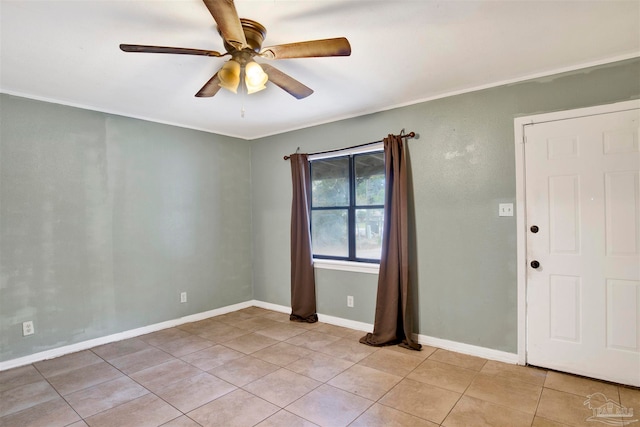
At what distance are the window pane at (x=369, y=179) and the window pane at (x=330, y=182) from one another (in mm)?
169

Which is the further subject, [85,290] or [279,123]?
[279,123]

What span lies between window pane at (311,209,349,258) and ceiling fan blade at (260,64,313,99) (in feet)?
6.11

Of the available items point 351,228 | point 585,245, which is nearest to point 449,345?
point 585,245

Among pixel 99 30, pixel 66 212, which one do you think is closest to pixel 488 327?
pixel 99 30

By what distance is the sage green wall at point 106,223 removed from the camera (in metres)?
2.95

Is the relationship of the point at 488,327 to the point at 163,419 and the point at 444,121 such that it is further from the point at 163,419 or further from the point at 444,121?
the point at 163,419

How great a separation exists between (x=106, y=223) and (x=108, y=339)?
Answer: 47.3 inches

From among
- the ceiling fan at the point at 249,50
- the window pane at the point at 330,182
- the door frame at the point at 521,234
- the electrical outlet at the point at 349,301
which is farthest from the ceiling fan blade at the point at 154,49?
the electrical outlet at the point at 349,301

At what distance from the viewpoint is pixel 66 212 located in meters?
3.20

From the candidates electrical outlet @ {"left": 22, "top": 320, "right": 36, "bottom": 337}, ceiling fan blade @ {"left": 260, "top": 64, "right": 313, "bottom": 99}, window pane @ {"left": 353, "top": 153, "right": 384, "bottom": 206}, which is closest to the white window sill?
window pane @ {"left": 353, "top": 153, "right": 384, "bottom": 206}

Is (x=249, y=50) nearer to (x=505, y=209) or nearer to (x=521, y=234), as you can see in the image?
(x=505, y=209)

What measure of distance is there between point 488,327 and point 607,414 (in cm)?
94

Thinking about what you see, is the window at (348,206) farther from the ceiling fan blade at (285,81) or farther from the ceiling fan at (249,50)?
the ceiling fan at (249,50)

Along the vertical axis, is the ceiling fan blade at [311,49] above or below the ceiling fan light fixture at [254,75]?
above
